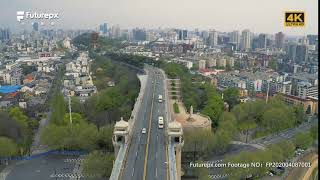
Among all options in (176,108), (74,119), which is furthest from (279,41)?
(74,119)

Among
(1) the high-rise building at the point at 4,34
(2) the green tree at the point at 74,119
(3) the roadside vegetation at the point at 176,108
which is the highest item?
(1) the high-rise building at the point at 4,34

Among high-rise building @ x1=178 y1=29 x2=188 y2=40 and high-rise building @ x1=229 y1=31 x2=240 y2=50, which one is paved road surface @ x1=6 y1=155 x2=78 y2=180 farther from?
high-rise building @ x1=178 y1=29 x2=188 y2=40

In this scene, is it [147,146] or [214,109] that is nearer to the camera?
[147,146]

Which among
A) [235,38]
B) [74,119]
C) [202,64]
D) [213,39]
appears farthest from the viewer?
[235,38]

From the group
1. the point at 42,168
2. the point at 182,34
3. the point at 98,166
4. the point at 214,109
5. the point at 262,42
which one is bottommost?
the point at 42,168

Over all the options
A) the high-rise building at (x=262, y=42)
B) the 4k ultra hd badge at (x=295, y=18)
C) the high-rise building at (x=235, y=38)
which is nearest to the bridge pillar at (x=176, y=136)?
the 4k ultra hd badge at (x=295, y=18)

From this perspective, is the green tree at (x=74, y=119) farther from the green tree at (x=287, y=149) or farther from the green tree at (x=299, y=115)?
the green tree at (x=299, y=115)

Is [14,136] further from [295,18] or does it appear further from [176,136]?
[295,18]
